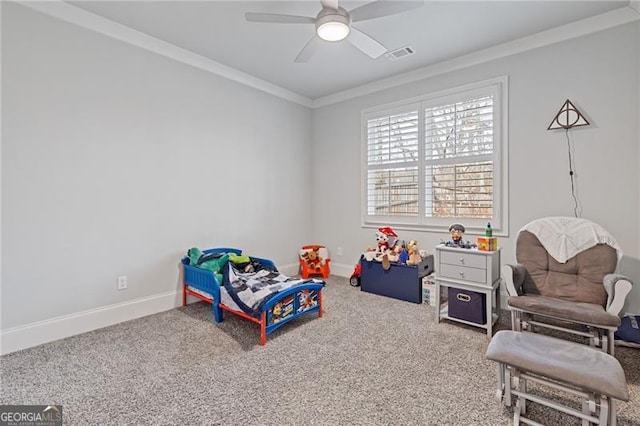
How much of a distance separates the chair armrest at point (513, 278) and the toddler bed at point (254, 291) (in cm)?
157

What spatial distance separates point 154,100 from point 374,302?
10.4 ft

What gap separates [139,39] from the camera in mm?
2924

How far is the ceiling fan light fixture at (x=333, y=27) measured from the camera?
2.04m

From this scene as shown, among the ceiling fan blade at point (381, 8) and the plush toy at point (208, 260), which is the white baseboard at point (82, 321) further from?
the ceiling fan blade at point (381, 8)

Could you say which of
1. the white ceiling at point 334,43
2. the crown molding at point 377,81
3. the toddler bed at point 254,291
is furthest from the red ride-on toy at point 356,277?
the white ceiling at point 334,43

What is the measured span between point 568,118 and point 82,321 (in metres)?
4.72

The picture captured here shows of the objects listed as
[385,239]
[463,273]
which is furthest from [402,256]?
[463,273]

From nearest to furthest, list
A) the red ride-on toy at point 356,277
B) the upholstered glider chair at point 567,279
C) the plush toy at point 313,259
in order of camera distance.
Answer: the upholstered glider chair at point 567,279 < the red ride-on toy at point 356,277 < the plush toy at point 313,259

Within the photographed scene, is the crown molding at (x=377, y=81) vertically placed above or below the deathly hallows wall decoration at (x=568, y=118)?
above

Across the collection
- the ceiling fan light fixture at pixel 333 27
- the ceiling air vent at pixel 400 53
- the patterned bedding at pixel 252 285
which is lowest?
the patterned bedding at pixel 252 285

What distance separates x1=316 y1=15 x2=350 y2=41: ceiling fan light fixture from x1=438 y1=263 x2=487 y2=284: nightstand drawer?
2.15 m

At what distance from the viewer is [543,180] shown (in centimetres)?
297

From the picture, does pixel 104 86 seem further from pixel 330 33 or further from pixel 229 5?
pixel 330 33

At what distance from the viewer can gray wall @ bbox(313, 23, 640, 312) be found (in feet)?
8.49
